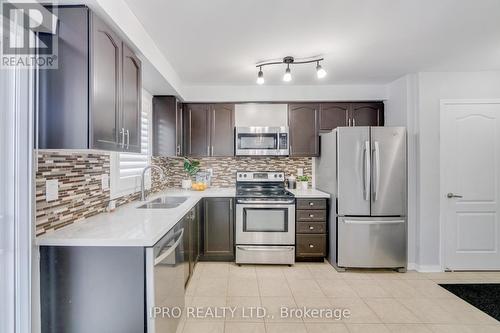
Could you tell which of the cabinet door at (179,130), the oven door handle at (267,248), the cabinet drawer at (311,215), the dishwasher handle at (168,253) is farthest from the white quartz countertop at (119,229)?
the cabinet drawer at (311,215)

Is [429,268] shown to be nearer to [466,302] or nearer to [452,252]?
[452,252]

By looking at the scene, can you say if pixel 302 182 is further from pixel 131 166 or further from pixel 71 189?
pixel 71 189

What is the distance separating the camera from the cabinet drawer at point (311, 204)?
342 centimetres

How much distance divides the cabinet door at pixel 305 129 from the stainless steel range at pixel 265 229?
31.7 inches

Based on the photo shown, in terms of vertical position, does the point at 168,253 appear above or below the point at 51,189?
below

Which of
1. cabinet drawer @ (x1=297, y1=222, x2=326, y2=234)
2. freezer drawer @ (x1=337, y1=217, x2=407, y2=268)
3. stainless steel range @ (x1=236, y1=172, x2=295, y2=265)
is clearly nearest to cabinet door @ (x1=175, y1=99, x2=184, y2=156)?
stainless steel range @ (x1=236, y1=172, x2=295, y2=265)

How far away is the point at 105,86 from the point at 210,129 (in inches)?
89.1

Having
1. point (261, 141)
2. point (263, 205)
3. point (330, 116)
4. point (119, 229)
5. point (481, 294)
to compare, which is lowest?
point (481, 294)

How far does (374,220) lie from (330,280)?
0.88m

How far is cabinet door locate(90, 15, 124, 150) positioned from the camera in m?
1.46

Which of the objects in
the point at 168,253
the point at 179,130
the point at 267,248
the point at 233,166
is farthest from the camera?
the point at 233,166

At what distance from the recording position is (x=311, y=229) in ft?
11.2

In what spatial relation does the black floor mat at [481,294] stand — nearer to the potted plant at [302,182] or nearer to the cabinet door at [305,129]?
the potted plant at [302,182]

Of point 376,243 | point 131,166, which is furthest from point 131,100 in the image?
point 376,243
